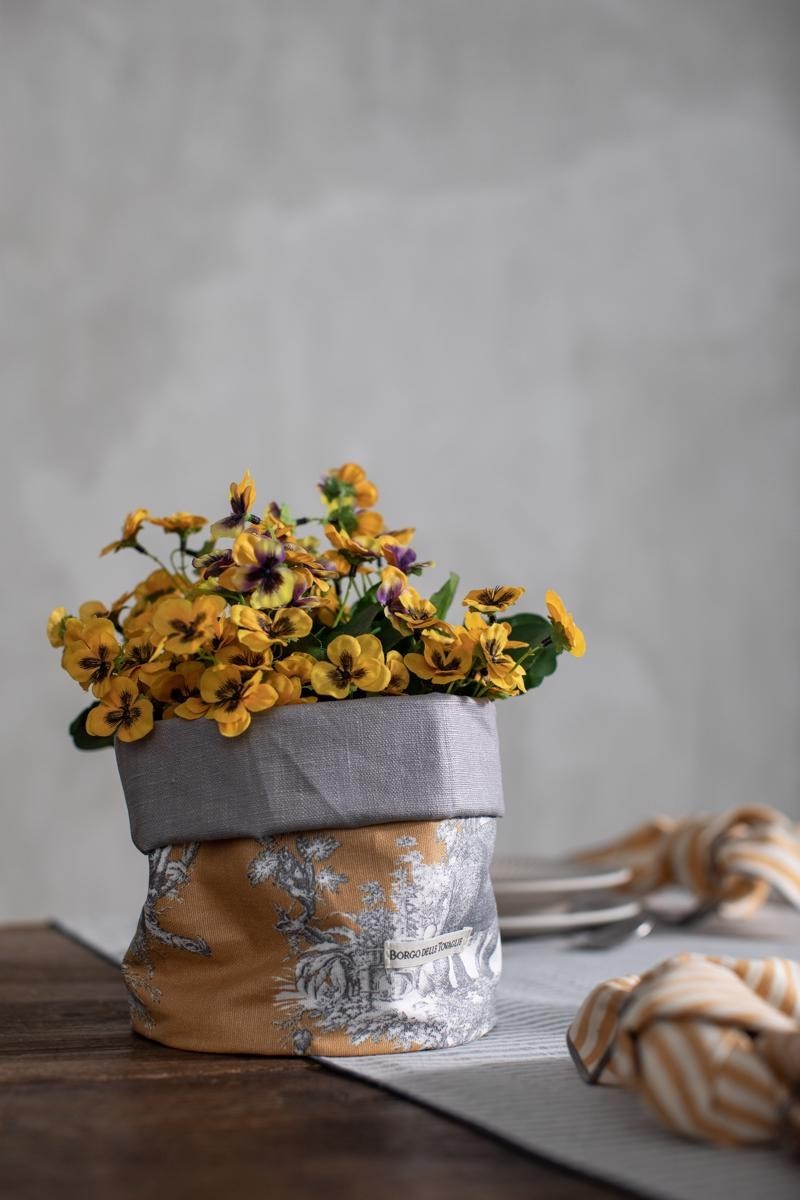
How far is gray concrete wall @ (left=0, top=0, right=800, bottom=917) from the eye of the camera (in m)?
2.11

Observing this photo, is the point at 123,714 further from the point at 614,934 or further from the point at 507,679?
the point at 614,934

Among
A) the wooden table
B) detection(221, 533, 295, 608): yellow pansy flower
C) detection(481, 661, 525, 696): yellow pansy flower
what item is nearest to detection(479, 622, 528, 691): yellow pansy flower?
detection(481, 661, 525, 696): yellow pansy flower

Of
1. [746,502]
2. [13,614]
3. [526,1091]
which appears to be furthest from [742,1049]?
[746,502]

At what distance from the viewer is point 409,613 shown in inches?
23.9

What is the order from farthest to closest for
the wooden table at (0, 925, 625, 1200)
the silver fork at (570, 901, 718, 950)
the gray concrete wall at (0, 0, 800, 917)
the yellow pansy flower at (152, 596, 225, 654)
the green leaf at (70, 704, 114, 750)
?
the gray concrete wall at (0, 0, 800, 917) < the silver fork at (570, 901, 718, 950) < the green leaf at (70, 704, 114, 750) < the yellow pansy flower at (152, 596, 225, 654) < the wooden table at (0, 925, 625, 1200)

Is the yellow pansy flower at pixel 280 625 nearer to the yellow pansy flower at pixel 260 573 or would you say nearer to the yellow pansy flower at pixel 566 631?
the yellow pansy flower at pixel 260 573

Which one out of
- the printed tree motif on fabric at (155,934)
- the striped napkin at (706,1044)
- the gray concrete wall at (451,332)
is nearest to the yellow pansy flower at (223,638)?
the printed tree motif on fabric at (155,934)

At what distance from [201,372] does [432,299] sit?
1.54 feet

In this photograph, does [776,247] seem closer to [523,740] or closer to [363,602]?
[523,740]

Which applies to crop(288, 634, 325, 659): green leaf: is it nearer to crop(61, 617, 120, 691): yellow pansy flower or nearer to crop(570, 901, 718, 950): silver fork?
crop(61, 617, 120, 691): yellow pansy flower

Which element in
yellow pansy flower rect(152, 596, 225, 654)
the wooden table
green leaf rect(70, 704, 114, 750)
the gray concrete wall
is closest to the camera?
the wooden table

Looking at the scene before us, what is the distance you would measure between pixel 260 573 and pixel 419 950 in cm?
20

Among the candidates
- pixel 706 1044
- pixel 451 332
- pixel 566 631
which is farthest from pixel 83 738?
pixel 451 332

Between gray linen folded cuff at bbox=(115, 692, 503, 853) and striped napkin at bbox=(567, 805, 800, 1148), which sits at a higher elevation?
gray linen folded cuff at bbox=(115, 692, 503, 853)
